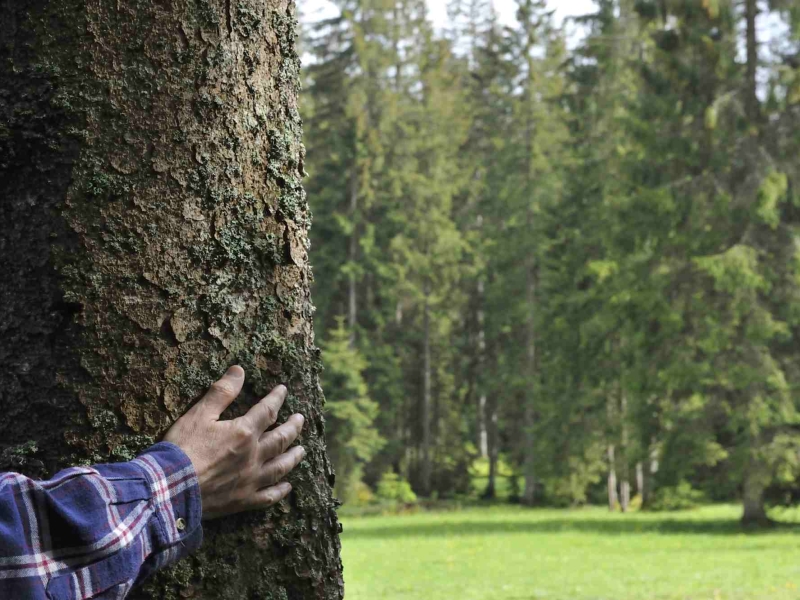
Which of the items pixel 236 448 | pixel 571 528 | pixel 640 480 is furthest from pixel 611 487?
pixel 236 448

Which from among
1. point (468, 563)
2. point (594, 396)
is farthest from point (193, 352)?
point (594, 396)

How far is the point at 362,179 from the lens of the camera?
1307 inches

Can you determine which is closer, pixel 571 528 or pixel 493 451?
pixel 571 528

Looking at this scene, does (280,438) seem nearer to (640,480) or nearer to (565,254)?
(565,254)

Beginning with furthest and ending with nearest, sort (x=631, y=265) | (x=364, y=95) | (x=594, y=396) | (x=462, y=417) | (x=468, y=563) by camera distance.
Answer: (x=462, y=417) < (x=364, y=95) < (x=594, y=396) < (x=631, y=265) < (x=468, y=563)

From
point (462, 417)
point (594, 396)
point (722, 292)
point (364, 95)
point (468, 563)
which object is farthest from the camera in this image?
point (462, 417)

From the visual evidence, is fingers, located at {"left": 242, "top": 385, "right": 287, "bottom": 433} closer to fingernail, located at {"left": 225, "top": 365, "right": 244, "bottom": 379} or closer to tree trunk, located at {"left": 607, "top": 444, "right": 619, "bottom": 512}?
fingernail, located at {"left": 225, "top": 365, "right": 244, "bottom": 379}

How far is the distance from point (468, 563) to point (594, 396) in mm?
13447

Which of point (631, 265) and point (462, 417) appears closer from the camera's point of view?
point (631, 265)

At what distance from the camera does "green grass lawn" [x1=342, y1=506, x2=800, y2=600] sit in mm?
12109

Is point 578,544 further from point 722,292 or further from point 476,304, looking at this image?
point 476,304

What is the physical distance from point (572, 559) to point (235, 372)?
1495cm

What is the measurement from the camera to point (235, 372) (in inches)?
69.7

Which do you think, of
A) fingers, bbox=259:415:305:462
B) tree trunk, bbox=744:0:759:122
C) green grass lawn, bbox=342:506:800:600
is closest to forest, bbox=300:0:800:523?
tree trunk, bbox=744:0:759:122
